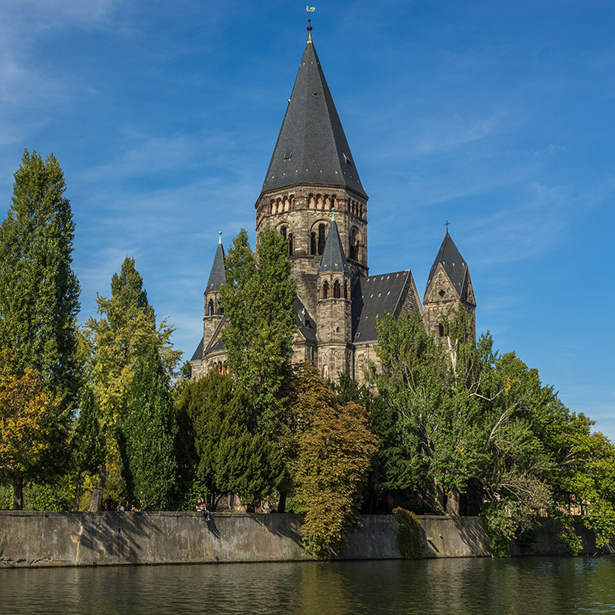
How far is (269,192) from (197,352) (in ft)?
54.5

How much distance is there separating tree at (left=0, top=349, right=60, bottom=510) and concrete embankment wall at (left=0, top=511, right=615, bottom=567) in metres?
2.21

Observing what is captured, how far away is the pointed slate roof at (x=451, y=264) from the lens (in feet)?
240

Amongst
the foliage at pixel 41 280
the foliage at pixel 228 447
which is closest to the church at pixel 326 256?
the foliage at pixel 228 447

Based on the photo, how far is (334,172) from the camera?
75.9 meters

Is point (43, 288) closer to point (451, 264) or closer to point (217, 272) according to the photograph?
point (217, 272)

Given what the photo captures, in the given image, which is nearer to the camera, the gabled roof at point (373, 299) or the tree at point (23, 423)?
the tree at point (23, 423)

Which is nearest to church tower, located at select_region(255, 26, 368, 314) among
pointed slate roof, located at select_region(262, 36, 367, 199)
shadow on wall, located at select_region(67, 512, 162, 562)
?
pointed slate roof, located at select_region(262, 36, 367, 199)

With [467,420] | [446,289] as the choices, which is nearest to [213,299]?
[446,289]

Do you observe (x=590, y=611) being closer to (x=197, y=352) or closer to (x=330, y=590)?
(x=330, y=590)

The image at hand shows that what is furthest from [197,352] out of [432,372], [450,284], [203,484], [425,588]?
[425,588]

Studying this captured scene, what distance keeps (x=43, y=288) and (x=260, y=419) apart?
12.5 m

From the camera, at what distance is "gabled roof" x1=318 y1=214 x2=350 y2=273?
227 ft

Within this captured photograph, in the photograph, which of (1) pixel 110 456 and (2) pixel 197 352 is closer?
(1) pixel 110 456

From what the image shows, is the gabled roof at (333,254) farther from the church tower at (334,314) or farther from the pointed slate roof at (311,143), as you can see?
the pointed slate roof at (311,143)
